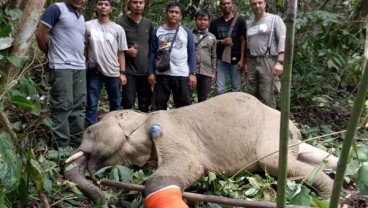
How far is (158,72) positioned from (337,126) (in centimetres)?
320

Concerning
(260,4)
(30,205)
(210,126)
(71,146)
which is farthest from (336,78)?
(30,205)

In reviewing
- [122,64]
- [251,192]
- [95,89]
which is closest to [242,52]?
[122,64]

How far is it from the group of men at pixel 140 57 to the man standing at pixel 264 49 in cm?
1

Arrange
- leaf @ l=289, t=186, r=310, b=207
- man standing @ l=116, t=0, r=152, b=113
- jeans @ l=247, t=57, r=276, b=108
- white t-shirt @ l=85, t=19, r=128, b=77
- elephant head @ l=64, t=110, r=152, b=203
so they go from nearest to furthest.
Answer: leaf @ l=289, t=186, r=310, b=207, elephant head @ l=64, t=110, r=152, b=203, white t-shirt @ l=85, t=19, r=128, b=77, man standing @ l=116, t=0, r=152, b=113, jeans @ l=247, t=57, r=276, b=108

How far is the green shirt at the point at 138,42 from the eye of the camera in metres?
6.52

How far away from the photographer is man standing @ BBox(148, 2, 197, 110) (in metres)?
6.42

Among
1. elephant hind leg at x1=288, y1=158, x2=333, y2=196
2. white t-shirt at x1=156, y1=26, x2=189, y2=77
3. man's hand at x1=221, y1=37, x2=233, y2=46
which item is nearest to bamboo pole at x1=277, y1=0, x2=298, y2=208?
elephant hind leg at x1=288, y1=158, x2=333, y2=196

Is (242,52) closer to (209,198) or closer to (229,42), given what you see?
(229,42)

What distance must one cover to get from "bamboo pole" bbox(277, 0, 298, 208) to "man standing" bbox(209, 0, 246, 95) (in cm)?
594

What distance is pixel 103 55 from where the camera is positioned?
6.16 meters

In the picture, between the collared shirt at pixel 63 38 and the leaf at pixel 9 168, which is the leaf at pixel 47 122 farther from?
the leaf at pixel 9 168

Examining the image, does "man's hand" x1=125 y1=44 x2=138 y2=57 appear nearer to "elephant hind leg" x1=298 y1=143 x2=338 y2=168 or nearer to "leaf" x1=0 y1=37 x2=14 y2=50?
"elephant hind leg" x1=298 y1=143 x2=338 y2=168

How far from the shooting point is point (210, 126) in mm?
5086

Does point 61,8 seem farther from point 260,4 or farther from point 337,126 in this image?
point 337,126
